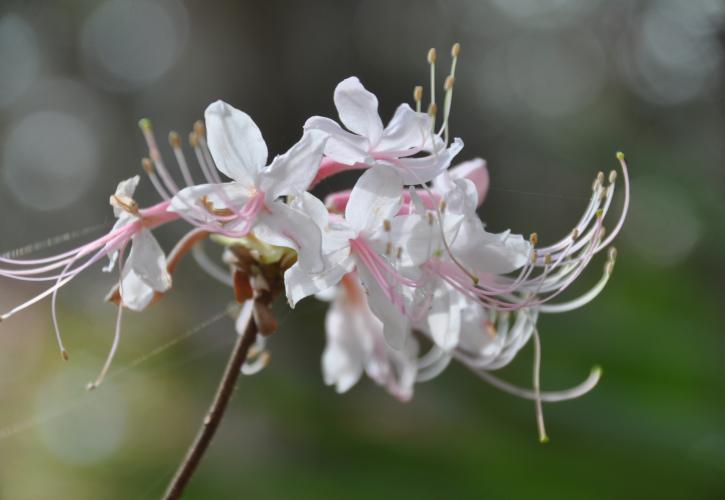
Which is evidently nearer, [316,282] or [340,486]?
[316,282]

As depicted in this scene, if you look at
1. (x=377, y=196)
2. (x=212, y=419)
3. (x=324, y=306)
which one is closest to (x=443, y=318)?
(x=377, y=196)

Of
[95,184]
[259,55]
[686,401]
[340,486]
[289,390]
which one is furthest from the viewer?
[95,184]

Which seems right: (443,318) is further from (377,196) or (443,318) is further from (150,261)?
(150,261)

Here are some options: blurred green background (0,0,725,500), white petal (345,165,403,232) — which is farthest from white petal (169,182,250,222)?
blurred green background (0,0,725,500)

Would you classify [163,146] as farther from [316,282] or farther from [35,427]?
[316,282]

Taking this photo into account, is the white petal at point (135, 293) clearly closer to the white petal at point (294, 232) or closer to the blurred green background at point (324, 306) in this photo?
the white petal at point (294, 232)

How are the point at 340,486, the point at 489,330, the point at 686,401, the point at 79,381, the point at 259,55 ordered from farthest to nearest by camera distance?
the point at 259,55 < the point at 79,381 < the point at 686,401 < the point at 340,486 < the point at 489,330

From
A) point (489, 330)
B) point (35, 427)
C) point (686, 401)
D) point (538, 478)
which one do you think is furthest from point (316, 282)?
point (35, 427)

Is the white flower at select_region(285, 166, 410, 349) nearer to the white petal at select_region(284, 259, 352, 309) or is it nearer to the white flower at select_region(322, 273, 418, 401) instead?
the white petal at select_region(284, 259, 352, 309)
